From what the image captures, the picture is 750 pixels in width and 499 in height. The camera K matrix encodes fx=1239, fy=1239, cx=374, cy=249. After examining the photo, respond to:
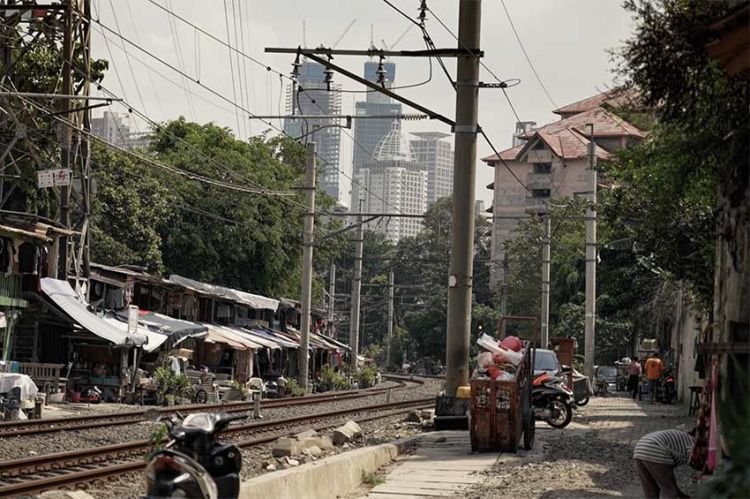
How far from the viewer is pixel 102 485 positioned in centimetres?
1485

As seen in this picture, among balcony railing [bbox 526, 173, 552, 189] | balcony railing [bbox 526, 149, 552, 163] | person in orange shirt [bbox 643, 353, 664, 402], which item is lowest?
person in orange shirt [bbox 643, 353, 664, 402]

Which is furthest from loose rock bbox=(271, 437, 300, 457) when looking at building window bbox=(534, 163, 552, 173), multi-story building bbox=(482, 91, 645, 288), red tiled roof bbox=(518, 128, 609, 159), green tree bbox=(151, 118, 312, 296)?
building window bbox=(534, 163, 552, 173)

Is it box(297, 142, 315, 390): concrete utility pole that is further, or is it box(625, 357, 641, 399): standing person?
box(625, 357, 641, 399): standing person

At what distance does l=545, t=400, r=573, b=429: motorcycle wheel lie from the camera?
2555 centimetres

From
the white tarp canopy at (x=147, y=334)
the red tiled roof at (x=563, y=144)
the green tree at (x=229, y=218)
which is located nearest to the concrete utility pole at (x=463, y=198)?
the white tarp canopy at (x=147, y=334)

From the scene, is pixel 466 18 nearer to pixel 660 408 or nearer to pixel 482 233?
pixel 660 408

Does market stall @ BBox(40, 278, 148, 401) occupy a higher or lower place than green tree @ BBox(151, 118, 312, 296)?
lower

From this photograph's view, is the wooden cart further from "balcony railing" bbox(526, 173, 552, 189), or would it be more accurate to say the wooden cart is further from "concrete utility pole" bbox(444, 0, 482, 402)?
"balcony railing" bbox(526, 173, 552, 189)

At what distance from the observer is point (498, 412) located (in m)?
18.6

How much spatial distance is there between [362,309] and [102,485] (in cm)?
9952

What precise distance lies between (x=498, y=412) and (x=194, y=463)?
10209 millimetres

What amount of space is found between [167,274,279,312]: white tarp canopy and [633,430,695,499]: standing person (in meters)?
37.9

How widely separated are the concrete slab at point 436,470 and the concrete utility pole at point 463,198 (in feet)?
7.92

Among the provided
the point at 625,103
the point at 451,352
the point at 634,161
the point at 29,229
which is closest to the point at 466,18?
the point at 451,352
